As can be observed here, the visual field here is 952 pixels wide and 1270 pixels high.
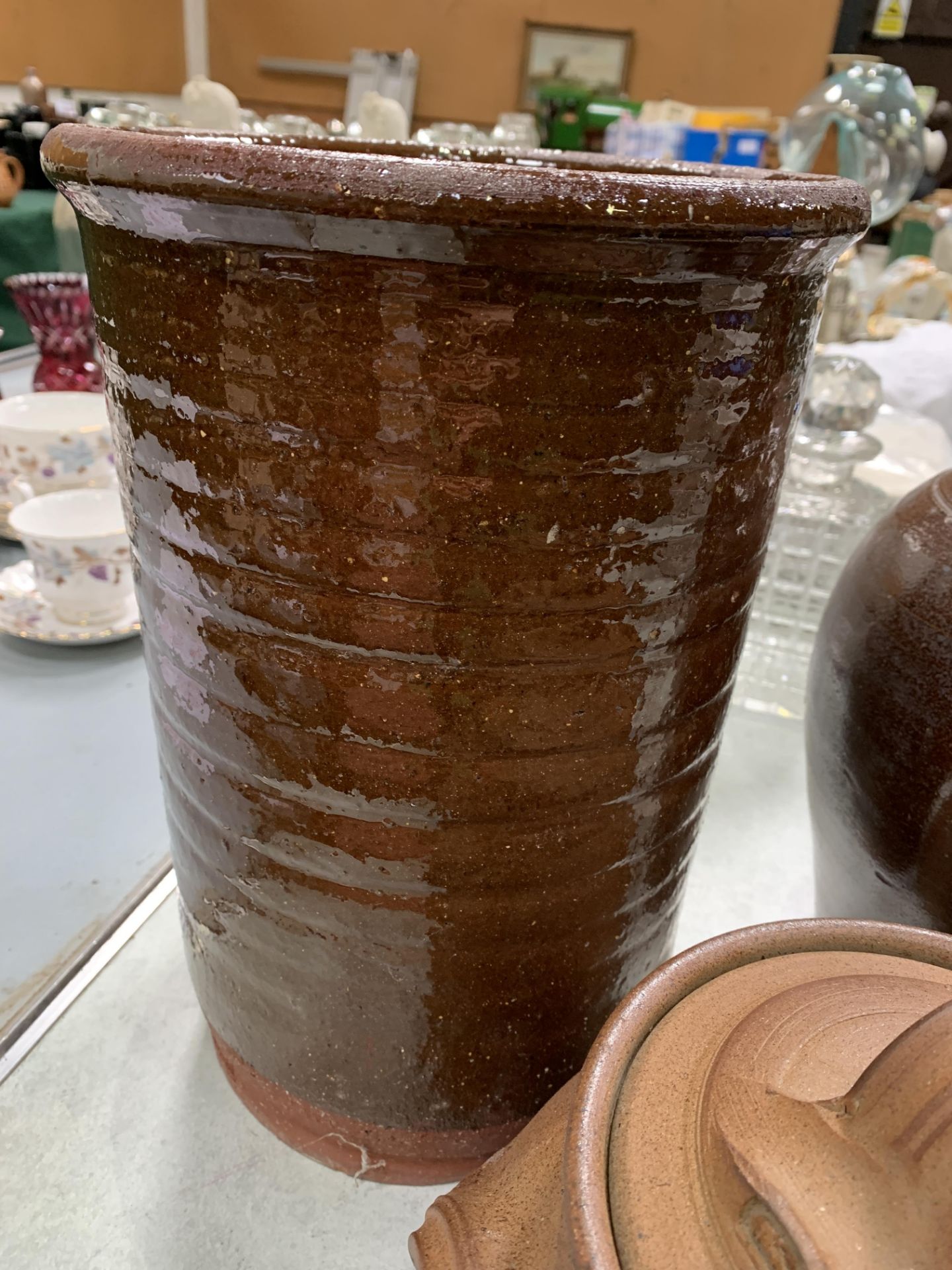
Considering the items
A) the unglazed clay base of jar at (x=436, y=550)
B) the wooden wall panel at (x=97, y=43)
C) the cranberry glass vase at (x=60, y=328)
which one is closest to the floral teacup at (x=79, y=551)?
the cranberry glass vase at (x=60, y=328)

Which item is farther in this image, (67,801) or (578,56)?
(578,56)

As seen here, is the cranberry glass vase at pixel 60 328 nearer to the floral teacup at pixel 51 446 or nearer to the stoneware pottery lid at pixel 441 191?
the floral teacup at pixel 51 446

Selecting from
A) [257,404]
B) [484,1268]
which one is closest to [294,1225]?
[484,1268]

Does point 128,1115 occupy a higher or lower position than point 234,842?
lower

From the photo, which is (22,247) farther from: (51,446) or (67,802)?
(67,802)

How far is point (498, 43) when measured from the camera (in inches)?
170

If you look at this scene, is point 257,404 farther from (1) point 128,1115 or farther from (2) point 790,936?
(1) point 128,1115

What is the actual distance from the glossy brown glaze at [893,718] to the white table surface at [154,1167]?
377 mm

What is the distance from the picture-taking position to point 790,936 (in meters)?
0.49

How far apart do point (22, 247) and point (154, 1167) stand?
7.48 feet

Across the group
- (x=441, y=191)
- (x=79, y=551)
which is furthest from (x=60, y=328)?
(x=441, y=191)

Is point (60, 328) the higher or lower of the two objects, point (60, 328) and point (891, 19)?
the lower

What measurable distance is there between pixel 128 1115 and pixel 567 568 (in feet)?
1.73

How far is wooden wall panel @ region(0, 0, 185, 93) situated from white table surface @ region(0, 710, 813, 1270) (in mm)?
4042
